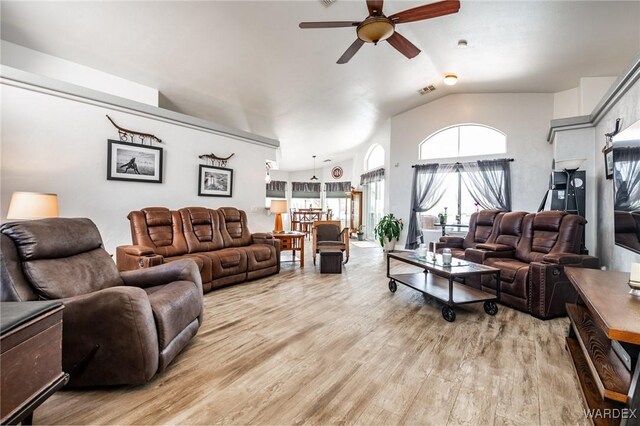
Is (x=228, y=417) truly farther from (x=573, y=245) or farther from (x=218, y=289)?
(x=573, y=245)

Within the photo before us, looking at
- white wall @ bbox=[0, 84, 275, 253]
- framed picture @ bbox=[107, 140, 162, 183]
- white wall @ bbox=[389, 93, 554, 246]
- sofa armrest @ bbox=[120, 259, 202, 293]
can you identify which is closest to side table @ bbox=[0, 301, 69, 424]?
sofa armrest @ bbox=[120, 259, 202, 293]

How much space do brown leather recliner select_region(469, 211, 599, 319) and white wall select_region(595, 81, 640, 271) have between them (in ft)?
1.59

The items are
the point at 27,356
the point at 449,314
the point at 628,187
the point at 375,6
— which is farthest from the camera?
the point at 449,314

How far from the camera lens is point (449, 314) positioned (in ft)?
9.16

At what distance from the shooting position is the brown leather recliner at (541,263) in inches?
113

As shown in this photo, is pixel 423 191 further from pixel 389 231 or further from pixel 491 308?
pixel 491 308

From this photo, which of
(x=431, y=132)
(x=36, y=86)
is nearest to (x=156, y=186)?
(x=36, y=86)

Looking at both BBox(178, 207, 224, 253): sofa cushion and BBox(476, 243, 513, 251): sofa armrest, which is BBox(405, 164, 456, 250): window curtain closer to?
BBox(476, 243, 513, 251): sofa armrest

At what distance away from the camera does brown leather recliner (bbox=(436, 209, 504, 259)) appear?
4.40 m

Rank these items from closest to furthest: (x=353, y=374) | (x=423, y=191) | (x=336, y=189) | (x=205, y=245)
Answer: (x=353, y=374) < (x=205, y=245) < (x=423, y=191) < (x=336, y=189)

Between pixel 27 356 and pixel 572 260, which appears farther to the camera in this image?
pixel 572 260

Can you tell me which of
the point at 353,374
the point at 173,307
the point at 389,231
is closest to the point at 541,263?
the point at 353,374

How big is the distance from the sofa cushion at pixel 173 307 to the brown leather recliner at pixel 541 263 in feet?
10.4

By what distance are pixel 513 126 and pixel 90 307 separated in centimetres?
742
